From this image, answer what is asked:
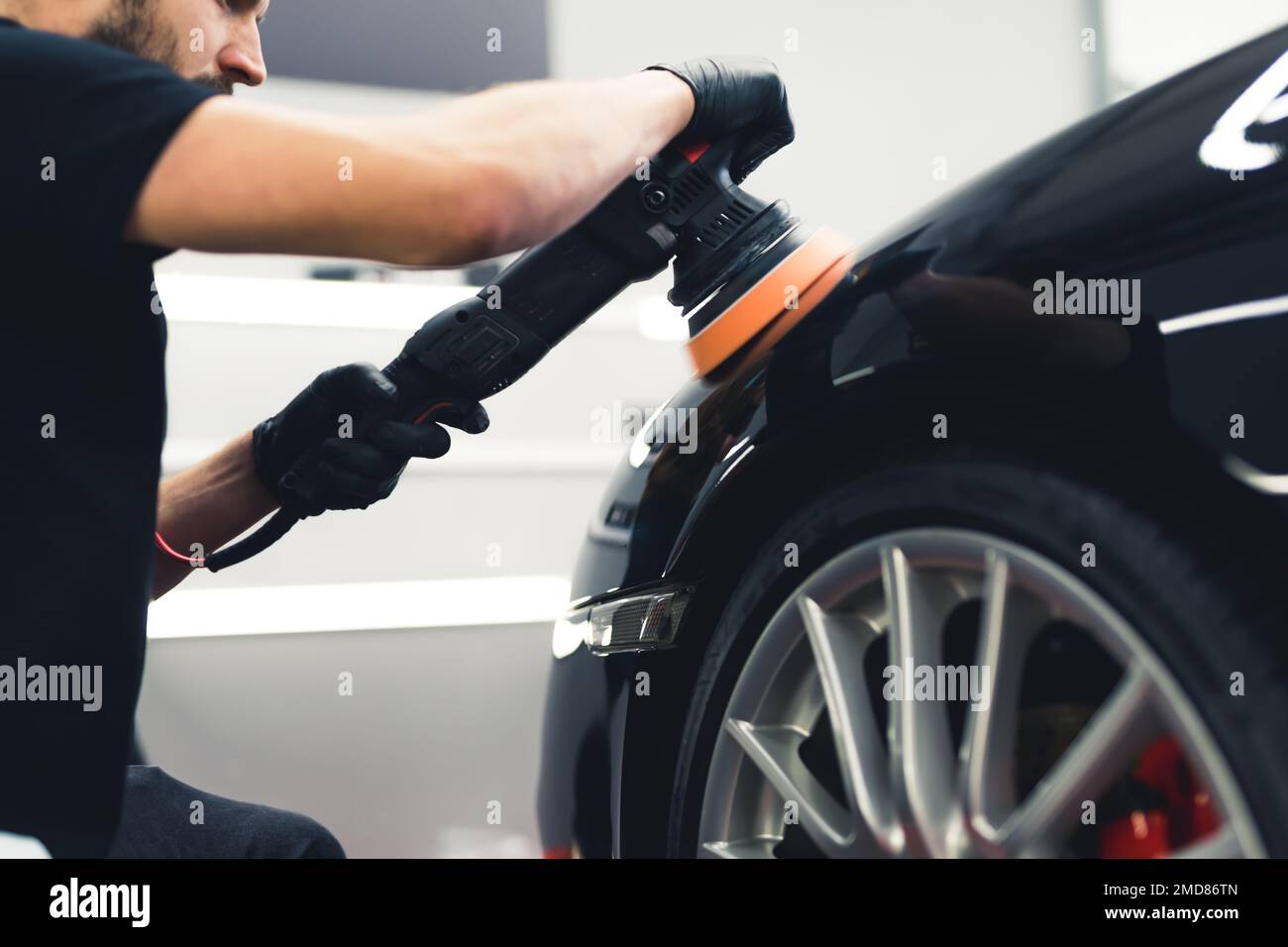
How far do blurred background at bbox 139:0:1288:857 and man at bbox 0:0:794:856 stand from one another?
1781mm

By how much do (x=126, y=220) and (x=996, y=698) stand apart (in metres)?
0.74

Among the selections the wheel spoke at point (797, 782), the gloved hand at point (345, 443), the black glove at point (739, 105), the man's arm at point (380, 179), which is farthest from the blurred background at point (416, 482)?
the man's arm at point (380, 179)

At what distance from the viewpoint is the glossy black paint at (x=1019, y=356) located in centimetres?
83

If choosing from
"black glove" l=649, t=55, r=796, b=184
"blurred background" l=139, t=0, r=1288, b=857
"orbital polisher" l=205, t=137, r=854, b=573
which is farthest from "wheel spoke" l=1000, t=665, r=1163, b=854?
"blurred background" l=139, t=0, r=1288, b=857

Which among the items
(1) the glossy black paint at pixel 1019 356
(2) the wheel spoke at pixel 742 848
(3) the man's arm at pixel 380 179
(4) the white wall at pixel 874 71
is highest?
(4) the white wall at pixel 874 71

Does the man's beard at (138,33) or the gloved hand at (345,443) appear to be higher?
the man's beard at (138,33)

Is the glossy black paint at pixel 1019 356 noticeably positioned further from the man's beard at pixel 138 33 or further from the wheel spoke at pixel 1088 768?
the man's beard at pixel 138 33

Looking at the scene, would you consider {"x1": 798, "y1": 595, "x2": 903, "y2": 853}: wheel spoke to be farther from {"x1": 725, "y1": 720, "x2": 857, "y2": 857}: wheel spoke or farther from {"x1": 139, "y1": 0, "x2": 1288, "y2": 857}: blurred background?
{"x1": 139, "y1": 0, "x2": 1288, "y2": 857}: blurred background

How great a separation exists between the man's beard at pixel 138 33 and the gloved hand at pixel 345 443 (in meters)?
0.40

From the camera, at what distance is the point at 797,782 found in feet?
3.48

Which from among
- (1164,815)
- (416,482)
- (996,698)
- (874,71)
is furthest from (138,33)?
(874,71)

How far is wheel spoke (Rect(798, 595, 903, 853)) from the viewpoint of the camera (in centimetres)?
100
